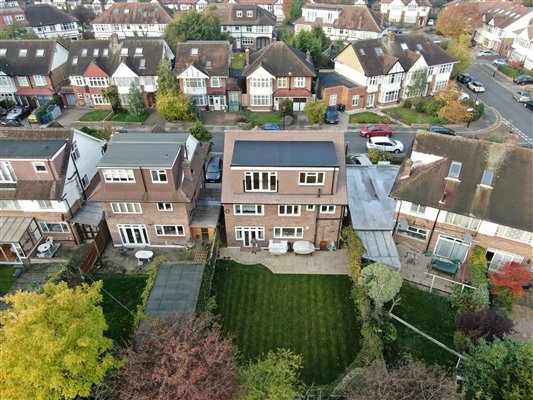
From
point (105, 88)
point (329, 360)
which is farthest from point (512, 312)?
point (105, 88)

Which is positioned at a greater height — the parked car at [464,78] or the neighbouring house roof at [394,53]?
the neighbouring house roof at [394,53]

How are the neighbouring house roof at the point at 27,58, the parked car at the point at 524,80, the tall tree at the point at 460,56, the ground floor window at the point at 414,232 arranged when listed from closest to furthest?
the ground floor window at the point at 414,232
the neighbouring house roof at the point at 27,58
the tall tree at the point at 460,56
the parked car at the point at 524,80

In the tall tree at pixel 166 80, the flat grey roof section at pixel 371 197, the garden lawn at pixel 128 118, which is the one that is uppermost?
the tall tree at pixel 166 80

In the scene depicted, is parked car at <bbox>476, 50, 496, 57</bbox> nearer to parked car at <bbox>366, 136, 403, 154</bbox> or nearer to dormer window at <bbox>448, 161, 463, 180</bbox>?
parked car at <bbox>366, 136, 403, 154</bbox>

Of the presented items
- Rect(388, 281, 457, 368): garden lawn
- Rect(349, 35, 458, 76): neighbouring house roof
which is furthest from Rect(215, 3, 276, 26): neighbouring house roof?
Rect(388, 281, 457, 368): garden lawn

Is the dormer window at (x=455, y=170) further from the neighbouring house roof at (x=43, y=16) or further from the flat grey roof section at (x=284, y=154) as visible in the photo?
the neighbouring house roof at (x=43, y=16)

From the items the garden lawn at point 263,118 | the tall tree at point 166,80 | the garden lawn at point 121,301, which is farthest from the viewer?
the garden lawn at point 263,118

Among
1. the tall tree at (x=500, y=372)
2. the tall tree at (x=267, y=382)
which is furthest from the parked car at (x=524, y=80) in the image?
the tall tree at (x=267, y=382)

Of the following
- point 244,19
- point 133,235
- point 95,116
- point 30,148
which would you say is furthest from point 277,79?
point 244,19

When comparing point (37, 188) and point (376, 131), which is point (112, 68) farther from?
point (376, 131)

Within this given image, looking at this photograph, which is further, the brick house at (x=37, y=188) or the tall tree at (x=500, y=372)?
the brick house at (x=37, y=188)
